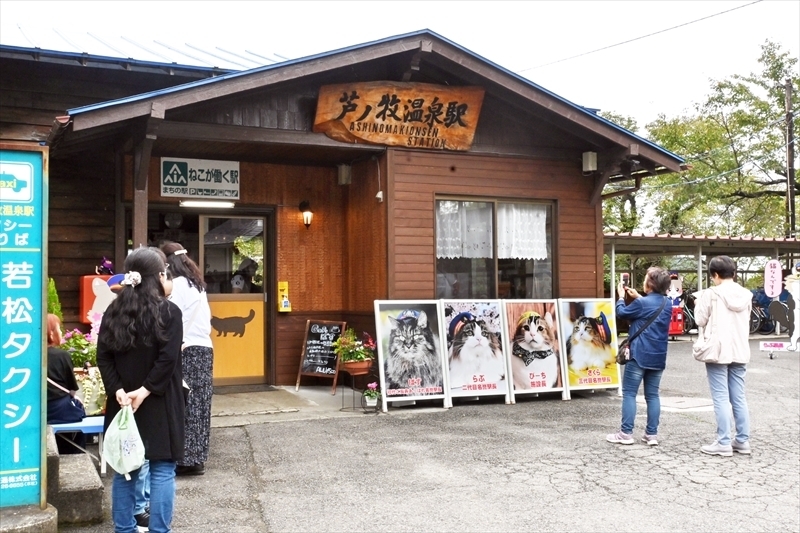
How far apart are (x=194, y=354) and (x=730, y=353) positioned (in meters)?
4.69

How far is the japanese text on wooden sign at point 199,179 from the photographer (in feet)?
31.0

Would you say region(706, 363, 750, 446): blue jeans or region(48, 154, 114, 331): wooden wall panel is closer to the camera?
region(706, 363, 750, 446): blue jeans

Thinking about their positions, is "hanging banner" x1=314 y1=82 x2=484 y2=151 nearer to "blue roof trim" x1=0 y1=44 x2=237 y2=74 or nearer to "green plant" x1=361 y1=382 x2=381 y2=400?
"blue roof trim" x1=0 y1=44 x2=237 y2=74

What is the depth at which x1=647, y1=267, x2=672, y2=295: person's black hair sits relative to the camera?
6918mm

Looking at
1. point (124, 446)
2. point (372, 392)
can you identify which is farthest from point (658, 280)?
point (124, 446)

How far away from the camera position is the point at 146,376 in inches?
155

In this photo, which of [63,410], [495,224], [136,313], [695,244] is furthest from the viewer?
[695,244]

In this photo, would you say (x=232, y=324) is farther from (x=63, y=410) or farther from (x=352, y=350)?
(x=63, y=410)

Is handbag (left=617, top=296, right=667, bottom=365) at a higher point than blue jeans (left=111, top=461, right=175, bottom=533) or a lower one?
higher

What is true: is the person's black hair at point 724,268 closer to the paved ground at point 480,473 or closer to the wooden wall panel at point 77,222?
the paved ground at point 480,473

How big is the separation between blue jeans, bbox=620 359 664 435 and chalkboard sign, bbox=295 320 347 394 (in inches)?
164

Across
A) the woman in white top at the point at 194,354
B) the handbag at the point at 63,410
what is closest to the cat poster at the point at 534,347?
the woman in white top at the point at 194,354

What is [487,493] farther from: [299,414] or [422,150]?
[422,150]

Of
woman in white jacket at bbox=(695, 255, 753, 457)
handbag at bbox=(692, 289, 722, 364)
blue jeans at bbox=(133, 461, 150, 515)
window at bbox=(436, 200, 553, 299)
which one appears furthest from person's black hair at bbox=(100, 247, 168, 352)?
window at bbox=(436, 200, 553, 299)
